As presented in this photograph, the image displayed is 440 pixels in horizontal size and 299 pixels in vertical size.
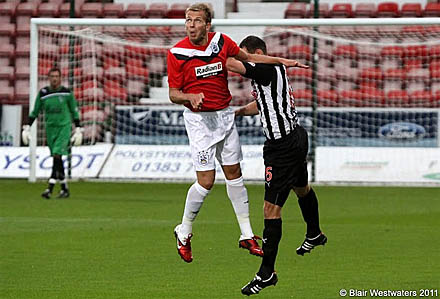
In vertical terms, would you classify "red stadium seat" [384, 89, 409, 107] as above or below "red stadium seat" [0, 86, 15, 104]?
above

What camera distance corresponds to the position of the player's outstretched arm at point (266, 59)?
A: 758 centimetres

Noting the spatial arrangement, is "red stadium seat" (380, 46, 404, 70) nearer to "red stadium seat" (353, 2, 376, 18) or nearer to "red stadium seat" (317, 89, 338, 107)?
"red stadium seat" (317, 89, 338, 107)

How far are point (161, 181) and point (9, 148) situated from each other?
2.96m

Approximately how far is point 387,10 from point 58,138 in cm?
961

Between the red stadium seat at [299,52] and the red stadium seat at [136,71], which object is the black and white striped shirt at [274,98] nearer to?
the red stadium seat at [299,52]

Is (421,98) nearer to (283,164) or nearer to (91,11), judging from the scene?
(91,11)

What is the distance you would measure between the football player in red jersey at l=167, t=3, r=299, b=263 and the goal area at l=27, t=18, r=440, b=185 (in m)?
9.42

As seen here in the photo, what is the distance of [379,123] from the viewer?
742 inches

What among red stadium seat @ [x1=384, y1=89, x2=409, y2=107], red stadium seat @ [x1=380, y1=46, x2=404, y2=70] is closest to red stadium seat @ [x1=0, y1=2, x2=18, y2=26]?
red stadium seat @ [x1=380, y1=46, x2=404, y2=70]

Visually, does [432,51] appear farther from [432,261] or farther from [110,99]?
[432,261]

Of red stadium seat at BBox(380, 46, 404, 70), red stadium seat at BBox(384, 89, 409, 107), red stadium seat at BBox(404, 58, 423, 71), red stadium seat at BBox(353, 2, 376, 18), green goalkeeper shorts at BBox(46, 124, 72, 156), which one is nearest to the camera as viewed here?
green goalkeeper shorts at BBox(46, 124, 72, 156)

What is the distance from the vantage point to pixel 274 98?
7.64m

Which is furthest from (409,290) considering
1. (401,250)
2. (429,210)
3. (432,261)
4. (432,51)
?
(432,51)

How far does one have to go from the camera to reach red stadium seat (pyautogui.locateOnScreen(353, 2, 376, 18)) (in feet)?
73.3
